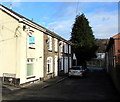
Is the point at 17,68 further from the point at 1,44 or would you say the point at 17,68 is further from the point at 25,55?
the point at 1,44

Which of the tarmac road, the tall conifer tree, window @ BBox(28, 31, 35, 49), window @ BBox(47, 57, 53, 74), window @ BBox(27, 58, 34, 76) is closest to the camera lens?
the tarmac road

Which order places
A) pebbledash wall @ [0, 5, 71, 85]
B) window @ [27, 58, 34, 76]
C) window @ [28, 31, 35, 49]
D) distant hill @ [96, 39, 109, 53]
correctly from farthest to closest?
distant hill @ [96, 39, 109, 53] → window @ [27, 58, 34, 76] → window @ [28, 31, 35, 49] → pebbledash wall @ [0, 5, 71, 85]

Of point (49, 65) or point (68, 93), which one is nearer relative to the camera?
point (68, 93)

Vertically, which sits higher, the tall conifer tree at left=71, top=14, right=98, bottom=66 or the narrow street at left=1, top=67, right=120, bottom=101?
the tall conifer tree at left=71, top=14, right=98, bottom=66

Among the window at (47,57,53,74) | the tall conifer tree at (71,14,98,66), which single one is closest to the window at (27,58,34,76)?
the window at (47,57,53,74)

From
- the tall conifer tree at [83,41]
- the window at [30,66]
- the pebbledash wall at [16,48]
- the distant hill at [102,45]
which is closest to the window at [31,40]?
the pebbledash wall at [16,48]

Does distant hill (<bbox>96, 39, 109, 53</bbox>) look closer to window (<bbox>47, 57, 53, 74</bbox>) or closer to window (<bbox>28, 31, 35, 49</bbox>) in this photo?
window (<bbox>47, 57, 53, 74</bbox>)

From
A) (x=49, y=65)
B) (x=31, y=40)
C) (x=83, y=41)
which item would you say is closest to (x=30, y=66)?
(x=31, y=40)

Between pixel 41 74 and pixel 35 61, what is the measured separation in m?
1.79

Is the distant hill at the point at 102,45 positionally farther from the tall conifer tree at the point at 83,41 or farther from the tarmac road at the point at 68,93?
the tarmac road at the point at 68,93

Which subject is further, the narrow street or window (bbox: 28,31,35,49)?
window (bbox: 28,31,35,49)

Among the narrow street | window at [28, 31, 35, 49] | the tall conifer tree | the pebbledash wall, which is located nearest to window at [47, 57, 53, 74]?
the pebbledash wall

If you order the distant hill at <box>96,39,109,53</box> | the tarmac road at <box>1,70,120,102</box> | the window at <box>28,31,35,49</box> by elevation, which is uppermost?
the distant hill at <box>96,39,109,53</box>

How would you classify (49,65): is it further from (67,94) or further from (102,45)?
(102,45)
